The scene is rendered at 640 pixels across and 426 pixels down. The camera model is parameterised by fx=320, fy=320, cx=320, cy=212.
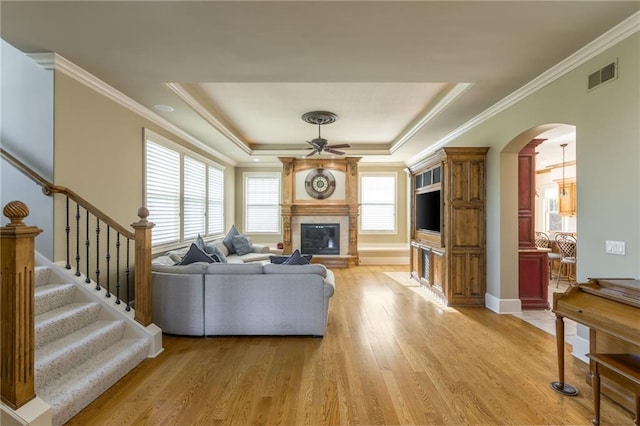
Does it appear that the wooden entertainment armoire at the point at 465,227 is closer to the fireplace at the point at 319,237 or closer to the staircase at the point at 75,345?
the fireplace at the point at 319,237

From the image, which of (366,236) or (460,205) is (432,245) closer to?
(460,205)

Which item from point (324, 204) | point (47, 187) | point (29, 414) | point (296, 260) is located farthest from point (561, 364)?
point (324, 204)

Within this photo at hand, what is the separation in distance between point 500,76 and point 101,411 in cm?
461

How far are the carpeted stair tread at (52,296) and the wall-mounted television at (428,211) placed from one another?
4.85 meters

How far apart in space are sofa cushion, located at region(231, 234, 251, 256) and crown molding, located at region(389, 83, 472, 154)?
13.1ft

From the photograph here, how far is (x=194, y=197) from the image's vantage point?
20.9 ft

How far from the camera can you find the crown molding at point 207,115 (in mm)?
3926

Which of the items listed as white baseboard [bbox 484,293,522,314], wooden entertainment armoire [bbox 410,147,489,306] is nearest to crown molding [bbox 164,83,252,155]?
wooden entertainment armoire [bbox 410,147,489,306]

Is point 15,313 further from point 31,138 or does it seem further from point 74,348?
point 31,138

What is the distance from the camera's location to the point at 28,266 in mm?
1968

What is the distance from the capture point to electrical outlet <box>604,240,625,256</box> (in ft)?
8.49

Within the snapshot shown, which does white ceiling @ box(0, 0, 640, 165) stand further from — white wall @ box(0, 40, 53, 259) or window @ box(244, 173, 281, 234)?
window @ box(244, 173, 281, 234)

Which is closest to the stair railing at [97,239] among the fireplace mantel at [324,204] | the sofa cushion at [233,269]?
the sofa cushion at [233,269]

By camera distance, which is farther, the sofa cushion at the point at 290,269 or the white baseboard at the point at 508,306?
the white baseboard at the point at 508,306
